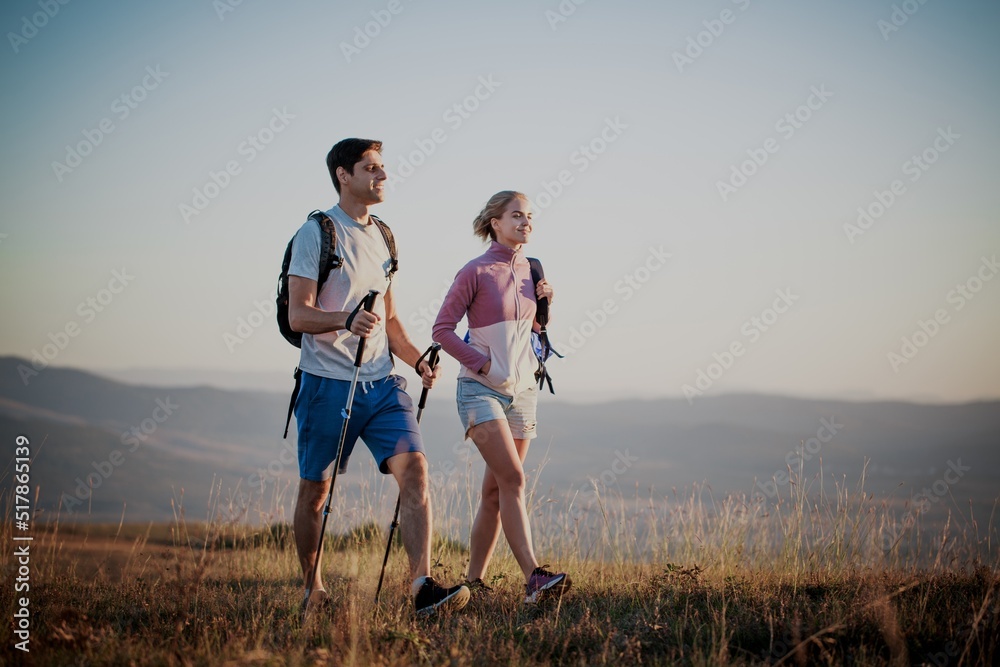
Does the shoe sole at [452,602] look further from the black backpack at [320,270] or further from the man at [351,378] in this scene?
the black backpack at [320,270]

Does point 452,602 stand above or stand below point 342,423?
below

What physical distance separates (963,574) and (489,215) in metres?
4.04

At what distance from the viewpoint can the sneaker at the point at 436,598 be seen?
176 inches

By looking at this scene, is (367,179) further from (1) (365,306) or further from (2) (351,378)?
(2) (351,378)

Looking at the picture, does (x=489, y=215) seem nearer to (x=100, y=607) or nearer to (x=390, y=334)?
(x=390, y=334)

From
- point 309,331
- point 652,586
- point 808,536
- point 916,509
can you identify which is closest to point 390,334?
point 309,331

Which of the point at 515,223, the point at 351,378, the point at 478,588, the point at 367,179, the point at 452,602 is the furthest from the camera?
the point at 515,223

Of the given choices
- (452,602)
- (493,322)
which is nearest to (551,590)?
(452,602)

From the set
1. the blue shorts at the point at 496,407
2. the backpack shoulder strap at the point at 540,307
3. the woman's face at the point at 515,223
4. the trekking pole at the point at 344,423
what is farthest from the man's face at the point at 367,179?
the blue shorts at the point at 496,407

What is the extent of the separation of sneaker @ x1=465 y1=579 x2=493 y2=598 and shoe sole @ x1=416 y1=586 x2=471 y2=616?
62 centimetres

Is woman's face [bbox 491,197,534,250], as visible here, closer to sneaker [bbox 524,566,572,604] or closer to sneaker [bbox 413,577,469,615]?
sneaker [bbox 524,566,572,604]

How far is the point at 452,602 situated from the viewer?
14.7 ft

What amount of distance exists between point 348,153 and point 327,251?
0.71 meters

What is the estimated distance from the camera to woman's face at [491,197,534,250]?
17.6 feet
